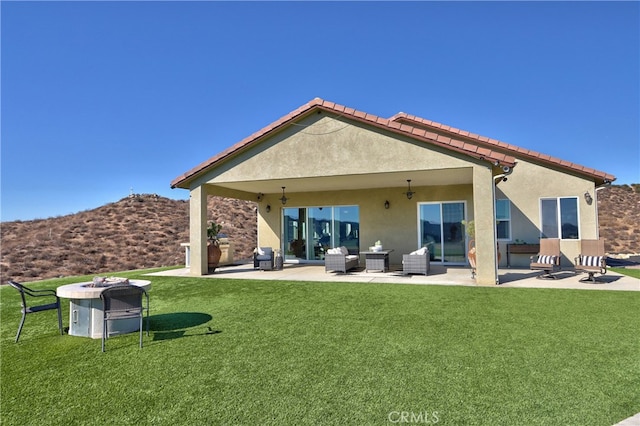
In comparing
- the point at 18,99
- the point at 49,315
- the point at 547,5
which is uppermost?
the point at 547,5

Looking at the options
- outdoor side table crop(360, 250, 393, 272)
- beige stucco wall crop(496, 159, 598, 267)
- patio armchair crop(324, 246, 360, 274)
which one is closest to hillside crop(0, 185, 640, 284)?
patio armchair crop(324, 246, 360, 274)

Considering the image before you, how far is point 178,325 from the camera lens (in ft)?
20.9

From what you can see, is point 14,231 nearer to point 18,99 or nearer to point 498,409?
point 18,99

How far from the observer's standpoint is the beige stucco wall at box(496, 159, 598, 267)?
13.1 meters

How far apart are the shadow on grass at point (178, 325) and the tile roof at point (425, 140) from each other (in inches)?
270

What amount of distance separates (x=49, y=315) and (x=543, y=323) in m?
9.85

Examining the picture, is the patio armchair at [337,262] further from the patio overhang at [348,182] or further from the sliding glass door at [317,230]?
the sliding glass door at [317,230]

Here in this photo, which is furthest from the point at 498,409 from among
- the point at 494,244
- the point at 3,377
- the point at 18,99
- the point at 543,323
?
the point at 18,99

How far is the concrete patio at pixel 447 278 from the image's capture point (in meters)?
9.69

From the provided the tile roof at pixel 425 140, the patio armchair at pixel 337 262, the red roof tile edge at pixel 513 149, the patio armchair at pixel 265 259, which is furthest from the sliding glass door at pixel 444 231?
the patio armchair at pixel 265 259

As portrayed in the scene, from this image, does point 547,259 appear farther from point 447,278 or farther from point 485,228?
point 447,278

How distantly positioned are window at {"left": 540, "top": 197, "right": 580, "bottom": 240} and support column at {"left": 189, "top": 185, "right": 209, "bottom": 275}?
44.0ft

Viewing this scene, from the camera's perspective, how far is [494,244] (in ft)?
32.5

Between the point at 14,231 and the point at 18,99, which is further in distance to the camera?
the point at 14,231
